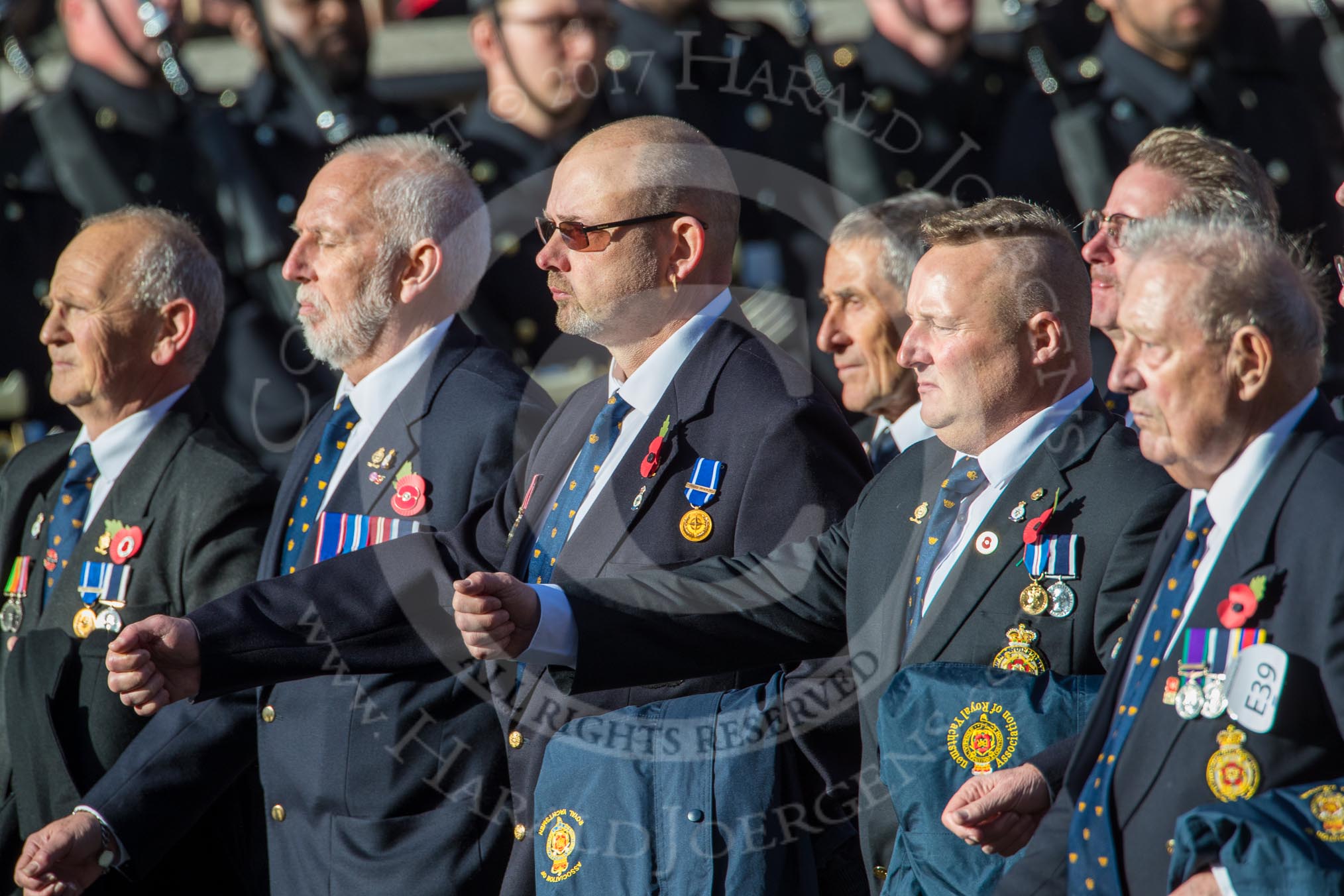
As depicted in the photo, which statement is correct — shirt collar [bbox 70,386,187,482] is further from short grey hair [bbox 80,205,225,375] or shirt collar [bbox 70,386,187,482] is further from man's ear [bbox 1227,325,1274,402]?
man's ear [bbox 1227,325,1274,402]

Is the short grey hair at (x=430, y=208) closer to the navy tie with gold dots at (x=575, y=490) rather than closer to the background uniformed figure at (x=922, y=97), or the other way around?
the navy tie with gold dots at (x=575, y=490)

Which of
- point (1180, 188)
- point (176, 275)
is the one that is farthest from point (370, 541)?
point (1180, 188)

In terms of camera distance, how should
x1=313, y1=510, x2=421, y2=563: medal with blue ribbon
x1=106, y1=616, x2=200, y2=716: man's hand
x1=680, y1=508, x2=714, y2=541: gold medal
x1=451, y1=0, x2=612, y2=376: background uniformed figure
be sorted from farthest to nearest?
x1=451, y1=0, x2=612, y2=376: background uniformed figure
x1=313, y1=510, x2=421, y2=563: medal with blue ribbon
x1=680, y1=508, x2=714, y2=541: gold medal
x1=106, y1=616, x2=200, y2=716: man's hand

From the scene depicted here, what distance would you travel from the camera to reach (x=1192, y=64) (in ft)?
18.6

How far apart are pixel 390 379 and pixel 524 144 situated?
7.20 feet

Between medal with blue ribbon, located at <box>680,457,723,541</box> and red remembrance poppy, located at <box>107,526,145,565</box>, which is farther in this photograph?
red remembrance poppy, located at <box>107,526,145,565</box>

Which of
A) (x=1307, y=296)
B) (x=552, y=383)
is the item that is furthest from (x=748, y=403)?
(x=552, y=383)

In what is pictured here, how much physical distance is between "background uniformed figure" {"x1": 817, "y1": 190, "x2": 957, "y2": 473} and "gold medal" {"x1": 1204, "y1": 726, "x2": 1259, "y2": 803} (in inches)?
82.7

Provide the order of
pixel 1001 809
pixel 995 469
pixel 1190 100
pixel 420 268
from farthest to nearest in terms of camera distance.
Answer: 1. pixel 1190 100
2. pixel 420 268
3. pixel 995 469
4. pixel 1001 809

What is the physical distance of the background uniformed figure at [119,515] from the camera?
4160mm

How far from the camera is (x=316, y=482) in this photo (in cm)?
399

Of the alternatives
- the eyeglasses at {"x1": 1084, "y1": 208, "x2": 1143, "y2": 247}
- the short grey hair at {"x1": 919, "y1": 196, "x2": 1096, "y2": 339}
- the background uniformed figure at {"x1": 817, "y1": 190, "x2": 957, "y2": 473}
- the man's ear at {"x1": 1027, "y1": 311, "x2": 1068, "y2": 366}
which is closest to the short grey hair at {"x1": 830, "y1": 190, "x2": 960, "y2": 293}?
the background uniformed figure at {"x1": 817, "y1": 190, "x2": 957, "y2": 473}

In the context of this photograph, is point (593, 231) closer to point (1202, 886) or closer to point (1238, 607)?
point (1238, 607)

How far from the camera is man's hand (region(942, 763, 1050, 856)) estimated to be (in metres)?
2.50
